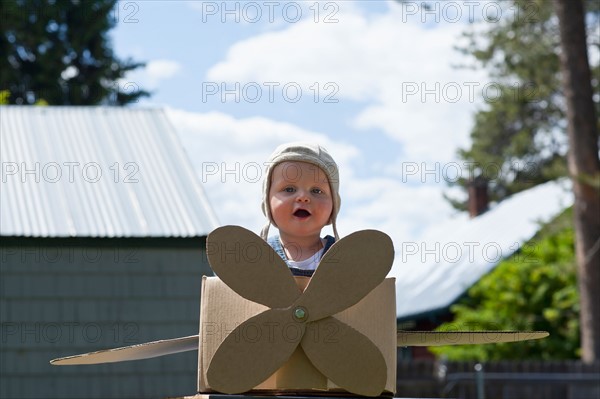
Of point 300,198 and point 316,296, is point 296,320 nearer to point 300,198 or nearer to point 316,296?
point 316,296

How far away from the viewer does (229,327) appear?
3297 mm

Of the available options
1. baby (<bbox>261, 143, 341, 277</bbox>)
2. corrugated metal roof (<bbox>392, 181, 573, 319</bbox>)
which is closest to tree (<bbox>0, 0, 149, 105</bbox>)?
corrugated metal roof (<bbox>392, 181, 573, 319</bbox>)

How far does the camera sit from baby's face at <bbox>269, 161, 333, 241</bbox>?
12.5 ft

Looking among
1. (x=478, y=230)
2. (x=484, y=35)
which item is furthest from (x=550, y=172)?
(x=478, y=230)

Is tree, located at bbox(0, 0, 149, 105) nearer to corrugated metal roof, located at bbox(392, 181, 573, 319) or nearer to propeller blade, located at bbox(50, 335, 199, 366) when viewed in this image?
corrugated metal roof, located at bbox(392, 181, 573, 319)

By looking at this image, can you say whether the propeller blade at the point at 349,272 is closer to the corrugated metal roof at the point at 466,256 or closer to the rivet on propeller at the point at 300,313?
the rivet on propeller at the point at 300,313

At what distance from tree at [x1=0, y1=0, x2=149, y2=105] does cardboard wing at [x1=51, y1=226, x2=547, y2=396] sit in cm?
2684

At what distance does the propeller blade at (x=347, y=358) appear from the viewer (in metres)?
3.24

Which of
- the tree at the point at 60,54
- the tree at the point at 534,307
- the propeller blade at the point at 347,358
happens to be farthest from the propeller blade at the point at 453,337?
the tree at the point at 60,54

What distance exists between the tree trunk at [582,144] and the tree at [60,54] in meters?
16.1

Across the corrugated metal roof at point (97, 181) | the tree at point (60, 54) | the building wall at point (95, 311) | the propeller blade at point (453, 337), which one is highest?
the tree at point (60, 54)

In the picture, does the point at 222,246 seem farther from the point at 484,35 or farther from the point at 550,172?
the point at 484,35

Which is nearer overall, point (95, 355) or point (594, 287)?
point (95, 355)

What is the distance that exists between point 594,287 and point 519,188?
18695 mm
